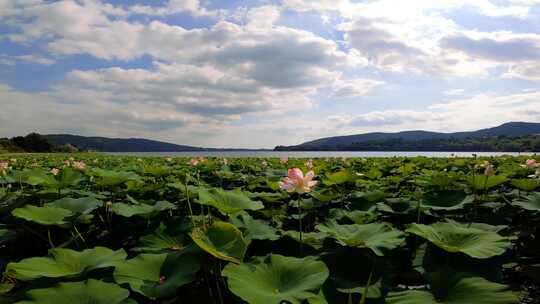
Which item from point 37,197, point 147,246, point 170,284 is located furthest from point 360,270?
point 37,197

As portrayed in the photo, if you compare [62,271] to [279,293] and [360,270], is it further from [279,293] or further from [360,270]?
[360,270]

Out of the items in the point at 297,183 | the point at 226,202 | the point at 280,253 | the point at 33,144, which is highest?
the point at 33,144

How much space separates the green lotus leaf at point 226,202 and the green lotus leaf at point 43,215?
2.50 feet

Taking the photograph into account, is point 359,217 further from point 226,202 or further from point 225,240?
point 225,240

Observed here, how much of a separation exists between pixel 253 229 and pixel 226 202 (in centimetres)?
30

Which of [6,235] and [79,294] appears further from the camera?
[6,235]

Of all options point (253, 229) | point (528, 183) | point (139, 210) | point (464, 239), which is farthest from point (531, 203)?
point (139, 210)

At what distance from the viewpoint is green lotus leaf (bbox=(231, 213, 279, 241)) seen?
67.8 inches

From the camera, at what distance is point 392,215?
247 cm

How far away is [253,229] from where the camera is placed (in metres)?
1.86

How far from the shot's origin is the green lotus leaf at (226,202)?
1.88 meters

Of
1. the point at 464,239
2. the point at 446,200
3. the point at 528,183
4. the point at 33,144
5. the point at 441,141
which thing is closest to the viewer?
the point at 464,239

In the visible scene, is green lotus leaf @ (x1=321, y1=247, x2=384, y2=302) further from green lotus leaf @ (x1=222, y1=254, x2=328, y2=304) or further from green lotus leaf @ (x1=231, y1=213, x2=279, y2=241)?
green lotus leaf @ (x1=231, y1=213, x2=279, y2=241)

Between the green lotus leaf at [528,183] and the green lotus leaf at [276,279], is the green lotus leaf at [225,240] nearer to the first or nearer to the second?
the green lotus leaf at [276,279]
